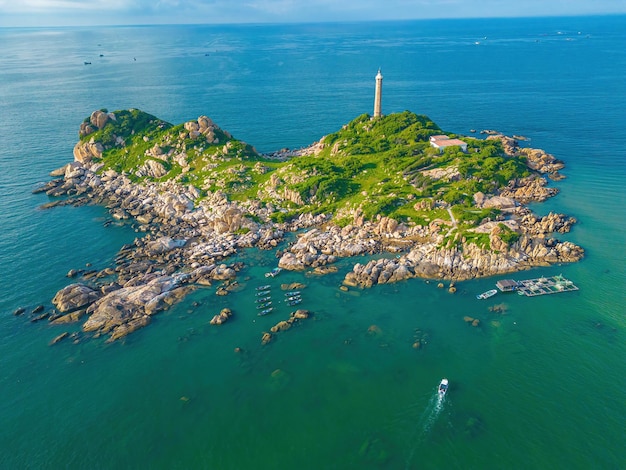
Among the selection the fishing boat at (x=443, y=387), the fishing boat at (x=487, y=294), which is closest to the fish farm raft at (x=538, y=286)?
the fishing boat at (x=487, y=294)

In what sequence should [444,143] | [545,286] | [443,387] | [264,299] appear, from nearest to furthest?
[443,387] < [545,286] < [264,299] < [444,143]

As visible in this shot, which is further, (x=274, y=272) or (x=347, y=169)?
(x=347, y=169)

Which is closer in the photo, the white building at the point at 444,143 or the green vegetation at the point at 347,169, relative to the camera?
the green vegetation at the point at 347,169

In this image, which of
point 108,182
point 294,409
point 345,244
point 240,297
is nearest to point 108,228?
point 108,182

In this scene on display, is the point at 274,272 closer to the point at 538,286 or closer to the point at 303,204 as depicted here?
the point at 303,204

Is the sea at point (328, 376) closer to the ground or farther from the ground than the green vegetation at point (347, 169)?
closer to the ground

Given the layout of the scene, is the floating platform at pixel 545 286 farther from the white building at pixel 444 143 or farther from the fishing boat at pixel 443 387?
the white building at pixel 444 143

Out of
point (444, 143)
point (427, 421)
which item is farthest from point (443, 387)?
point (444, 143)
